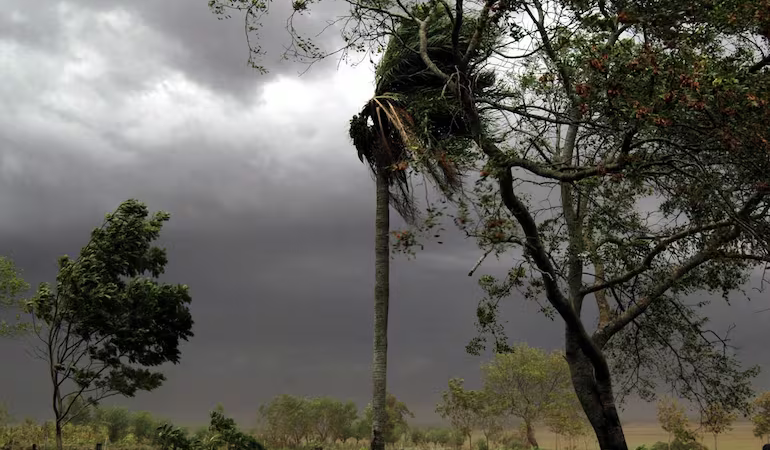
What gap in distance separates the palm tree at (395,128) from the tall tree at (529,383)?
21.2m

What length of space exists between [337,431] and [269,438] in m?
5.51

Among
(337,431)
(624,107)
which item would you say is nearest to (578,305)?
(624,107)

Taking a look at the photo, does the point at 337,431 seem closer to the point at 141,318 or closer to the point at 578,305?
the point at 141,318

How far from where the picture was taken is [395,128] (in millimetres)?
18609

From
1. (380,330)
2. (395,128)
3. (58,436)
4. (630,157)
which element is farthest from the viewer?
(58,436)

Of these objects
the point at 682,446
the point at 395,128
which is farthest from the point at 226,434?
the point at 682,446

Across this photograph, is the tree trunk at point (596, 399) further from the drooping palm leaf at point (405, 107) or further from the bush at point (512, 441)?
the bush at point (512, 441)

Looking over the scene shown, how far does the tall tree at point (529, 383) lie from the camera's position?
37031 millimetres

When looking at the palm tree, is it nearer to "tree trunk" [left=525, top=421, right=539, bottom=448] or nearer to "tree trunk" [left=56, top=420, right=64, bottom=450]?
"tree trunk" [left=56, top=420, right=64, bottom=450]

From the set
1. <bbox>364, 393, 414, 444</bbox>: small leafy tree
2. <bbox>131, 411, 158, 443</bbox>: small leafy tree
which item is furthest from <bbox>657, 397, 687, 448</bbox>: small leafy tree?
<bbox>131, 411, 158, 443</bbox>: small leafy tree

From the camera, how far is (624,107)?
998 centimetres

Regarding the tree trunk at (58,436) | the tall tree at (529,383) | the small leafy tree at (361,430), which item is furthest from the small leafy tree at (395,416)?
the tree trunk at (58,436)

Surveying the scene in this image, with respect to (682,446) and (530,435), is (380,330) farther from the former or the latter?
(682,446)

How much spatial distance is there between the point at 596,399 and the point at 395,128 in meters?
8.96
